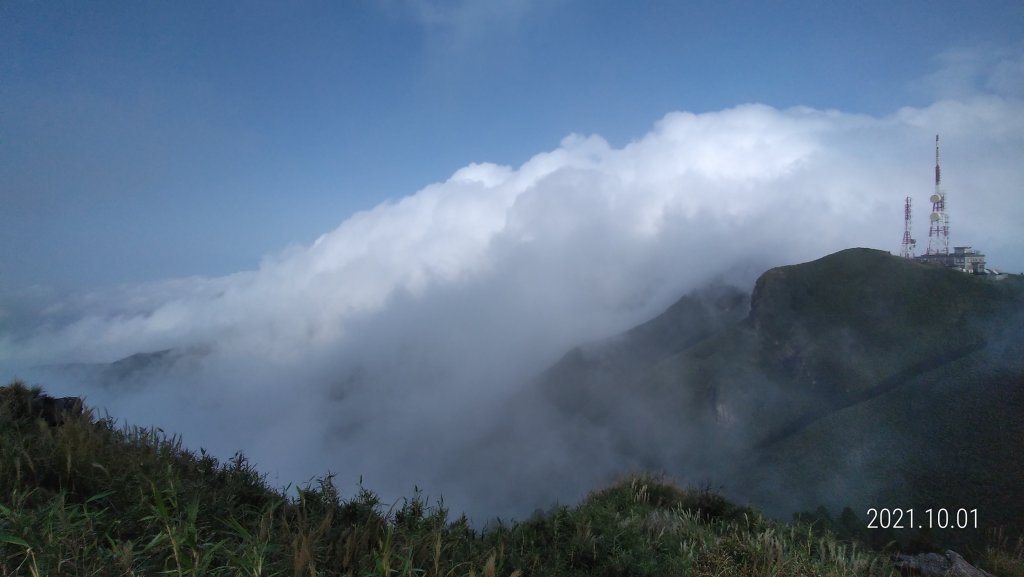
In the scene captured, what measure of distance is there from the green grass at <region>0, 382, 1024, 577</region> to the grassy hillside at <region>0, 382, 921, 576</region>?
2 centimetres

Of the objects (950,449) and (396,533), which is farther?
(950,449)

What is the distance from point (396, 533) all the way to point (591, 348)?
17689 centimetres

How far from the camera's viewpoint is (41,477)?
487cm

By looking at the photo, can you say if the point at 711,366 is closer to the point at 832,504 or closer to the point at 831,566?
the point at 832,504

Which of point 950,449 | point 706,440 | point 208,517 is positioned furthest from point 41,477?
point 706,440

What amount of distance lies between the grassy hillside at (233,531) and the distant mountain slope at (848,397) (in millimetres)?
36307

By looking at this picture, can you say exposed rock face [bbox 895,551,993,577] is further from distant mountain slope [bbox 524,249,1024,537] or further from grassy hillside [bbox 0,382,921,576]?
distant mountain slope [bbox 524,249,1024,537]

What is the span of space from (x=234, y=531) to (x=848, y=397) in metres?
106

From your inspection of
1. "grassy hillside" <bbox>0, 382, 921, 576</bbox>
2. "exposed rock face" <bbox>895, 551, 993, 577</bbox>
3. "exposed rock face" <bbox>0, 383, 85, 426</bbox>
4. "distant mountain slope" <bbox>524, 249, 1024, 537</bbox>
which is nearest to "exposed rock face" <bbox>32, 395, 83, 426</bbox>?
"exposed rock face" <bbox>0, 383, 85, 426</bbox>

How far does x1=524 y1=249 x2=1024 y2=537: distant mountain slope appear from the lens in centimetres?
6100

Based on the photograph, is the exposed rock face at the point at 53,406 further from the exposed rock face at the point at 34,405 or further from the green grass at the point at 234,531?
the green grass at the point at 234,531

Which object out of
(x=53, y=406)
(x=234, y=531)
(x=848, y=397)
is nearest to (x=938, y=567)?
(x=234, y=531)

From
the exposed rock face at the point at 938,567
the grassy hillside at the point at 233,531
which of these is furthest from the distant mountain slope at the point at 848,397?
the grassy hillside at the point at 233,531

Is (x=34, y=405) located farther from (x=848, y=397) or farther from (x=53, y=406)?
(x=848, y=397)
